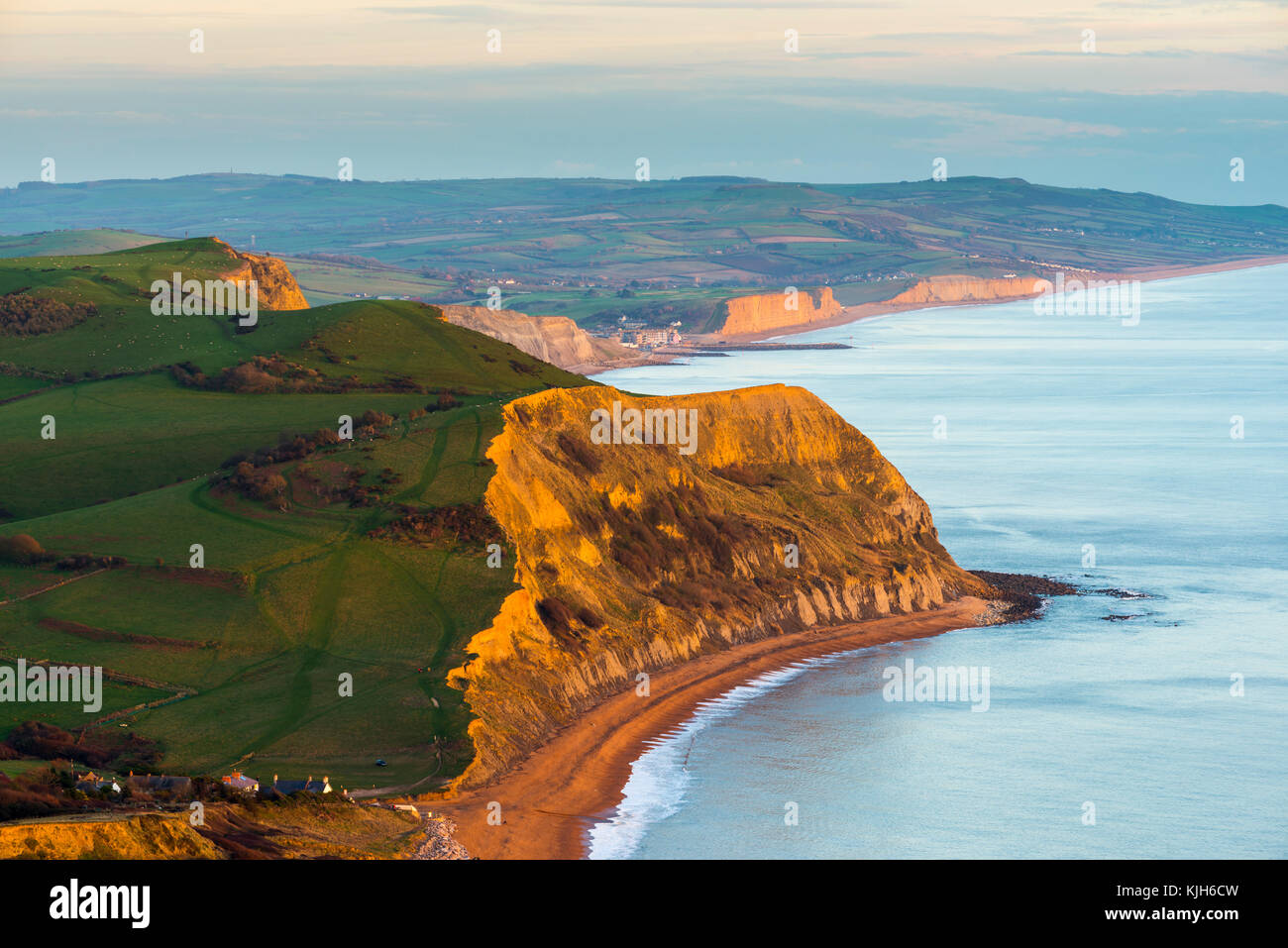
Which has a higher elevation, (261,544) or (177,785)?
(261,544)

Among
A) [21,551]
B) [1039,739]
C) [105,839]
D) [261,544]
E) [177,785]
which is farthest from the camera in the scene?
[261,544]

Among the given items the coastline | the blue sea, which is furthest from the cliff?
the blue sea

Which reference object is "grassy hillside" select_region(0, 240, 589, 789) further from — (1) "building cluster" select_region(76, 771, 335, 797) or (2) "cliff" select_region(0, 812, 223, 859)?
(2) "cliff" select_region(0, 812, 223, 859)

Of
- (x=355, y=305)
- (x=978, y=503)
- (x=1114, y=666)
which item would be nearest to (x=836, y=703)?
(x=1114, y=666)

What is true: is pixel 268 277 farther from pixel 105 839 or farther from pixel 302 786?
pixel 105 839

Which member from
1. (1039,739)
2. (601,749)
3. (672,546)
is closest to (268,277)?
(672,546)

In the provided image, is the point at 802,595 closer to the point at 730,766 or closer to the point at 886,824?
A: the point at 730,766
